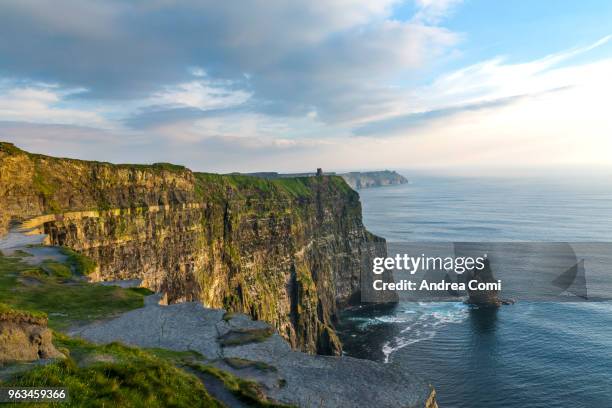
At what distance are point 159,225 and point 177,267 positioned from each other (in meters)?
6.50

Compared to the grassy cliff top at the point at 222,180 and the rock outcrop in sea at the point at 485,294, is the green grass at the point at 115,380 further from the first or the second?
the rock outcrop in sea at the point at 485,294

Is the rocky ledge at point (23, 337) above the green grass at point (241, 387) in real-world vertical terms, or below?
above

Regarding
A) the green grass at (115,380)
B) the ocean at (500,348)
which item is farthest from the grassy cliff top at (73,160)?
the ocean at (500,348)

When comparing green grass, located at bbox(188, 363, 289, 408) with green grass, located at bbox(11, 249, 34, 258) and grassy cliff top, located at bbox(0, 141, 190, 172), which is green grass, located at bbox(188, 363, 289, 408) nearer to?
green grass, located at bbox(11, 249, 34, 258)

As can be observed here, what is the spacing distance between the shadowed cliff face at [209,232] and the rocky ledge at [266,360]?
22151 mm

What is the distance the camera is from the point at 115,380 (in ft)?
36.3

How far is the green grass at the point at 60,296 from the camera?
19078 millimetres

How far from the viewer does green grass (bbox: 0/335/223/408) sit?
32.3 feet

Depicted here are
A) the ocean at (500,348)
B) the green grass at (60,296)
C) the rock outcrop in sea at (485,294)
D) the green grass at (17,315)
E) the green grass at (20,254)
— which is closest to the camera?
the green grass at (17,315)

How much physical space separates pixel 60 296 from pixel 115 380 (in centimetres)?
1336

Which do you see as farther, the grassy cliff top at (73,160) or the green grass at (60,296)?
the grassy cliff top at (73,160)

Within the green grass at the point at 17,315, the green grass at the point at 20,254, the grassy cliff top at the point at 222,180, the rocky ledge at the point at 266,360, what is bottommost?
the rocky ledge at the point at 266,360

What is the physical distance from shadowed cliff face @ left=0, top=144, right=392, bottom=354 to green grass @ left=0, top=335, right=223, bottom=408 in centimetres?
2753

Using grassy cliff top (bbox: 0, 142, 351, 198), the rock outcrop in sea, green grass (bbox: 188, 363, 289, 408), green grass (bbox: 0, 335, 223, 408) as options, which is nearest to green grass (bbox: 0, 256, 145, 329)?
green grass (bbox: 0, 335, 223, 408)
